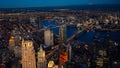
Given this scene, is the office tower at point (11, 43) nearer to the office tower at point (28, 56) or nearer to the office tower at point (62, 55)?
the office tower at point (28, 56)

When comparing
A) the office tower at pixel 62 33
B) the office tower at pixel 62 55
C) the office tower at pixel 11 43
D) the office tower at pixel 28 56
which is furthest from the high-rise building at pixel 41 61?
the office tower at pixel 62 33

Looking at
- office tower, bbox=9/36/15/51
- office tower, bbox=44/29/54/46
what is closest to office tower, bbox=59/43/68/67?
office tower, bbox=44/29/54/46

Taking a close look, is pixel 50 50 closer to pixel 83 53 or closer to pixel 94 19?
pixel 83 53

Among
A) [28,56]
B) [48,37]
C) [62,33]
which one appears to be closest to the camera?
[28,56]

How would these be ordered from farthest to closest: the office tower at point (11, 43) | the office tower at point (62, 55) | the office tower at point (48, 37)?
the office tower at point (48, 37) < the office tower at point (11, 43) < the office tower at point (62, 55)

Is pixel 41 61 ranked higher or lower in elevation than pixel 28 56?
lower

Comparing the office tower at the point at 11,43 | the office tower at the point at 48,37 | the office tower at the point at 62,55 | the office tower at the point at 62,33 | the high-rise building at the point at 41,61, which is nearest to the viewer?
the high-rise building at the point at 41,61

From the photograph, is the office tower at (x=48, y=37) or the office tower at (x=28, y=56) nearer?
the office tower at (x=28, y=56)

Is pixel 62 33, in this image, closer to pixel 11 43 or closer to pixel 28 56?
pixel 11 43

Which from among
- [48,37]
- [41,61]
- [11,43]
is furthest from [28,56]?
[48,37]
